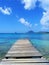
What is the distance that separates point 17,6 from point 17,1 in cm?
5

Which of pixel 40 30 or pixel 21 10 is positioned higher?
pixel 21 10

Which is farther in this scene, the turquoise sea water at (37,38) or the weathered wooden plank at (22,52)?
the turquoise sea water at (37,38)

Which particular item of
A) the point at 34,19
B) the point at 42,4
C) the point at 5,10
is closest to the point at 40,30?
the point at 34,19

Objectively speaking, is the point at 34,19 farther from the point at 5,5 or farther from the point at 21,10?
the point at 5,5

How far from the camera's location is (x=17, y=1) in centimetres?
223

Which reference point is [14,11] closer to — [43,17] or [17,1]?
[17,1]

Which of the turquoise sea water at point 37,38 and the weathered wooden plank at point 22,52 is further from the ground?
the turquoise sea water at point 37,38

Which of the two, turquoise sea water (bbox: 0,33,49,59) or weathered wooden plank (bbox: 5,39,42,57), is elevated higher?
turquoise sea water (bbox: 0,33,49,59)

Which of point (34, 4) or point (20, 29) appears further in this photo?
point (20, 29)

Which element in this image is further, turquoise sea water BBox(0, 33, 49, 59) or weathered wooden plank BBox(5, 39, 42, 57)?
turquoise sea water BBox(0, 33, 49, 59)

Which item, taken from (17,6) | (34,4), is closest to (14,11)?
(17,6)

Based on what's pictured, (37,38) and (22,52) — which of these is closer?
(22,52)

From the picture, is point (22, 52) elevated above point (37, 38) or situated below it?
below

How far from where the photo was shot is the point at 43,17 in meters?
2.25
